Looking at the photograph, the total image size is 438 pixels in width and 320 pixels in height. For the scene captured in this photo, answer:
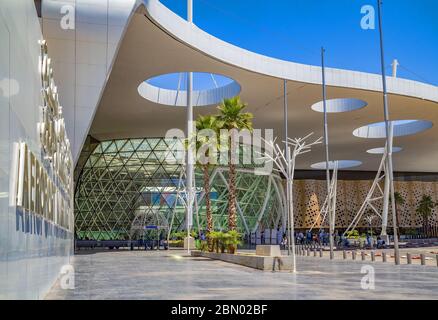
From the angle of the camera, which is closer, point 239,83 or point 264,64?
point 264,64

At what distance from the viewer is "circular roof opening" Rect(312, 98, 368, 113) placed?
142ft

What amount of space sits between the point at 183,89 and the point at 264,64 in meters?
11.9

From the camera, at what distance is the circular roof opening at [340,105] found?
43250 millimetres

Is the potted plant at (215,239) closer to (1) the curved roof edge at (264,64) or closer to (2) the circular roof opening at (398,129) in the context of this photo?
(1) the curved roof edge at (264,64)

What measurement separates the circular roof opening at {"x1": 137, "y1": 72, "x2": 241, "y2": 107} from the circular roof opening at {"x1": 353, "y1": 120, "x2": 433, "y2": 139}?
18.5 m

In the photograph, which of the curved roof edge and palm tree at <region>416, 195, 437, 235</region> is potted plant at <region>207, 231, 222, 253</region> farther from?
palm tree at <region>416, 195, 437, 235</region>

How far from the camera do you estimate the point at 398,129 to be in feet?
178

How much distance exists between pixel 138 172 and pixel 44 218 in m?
52.4

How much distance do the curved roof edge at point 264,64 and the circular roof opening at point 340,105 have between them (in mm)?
4927

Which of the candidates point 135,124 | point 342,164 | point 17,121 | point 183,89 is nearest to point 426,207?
point 342,164

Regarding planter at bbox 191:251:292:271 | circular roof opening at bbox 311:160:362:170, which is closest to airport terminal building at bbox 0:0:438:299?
circular roof opening at bbox 311:160:362:170

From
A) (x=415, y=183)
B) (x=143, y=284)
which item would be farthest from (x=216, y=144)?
(x=415, y=183)

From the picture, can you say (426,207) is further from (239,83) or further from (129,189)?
(239,83)
